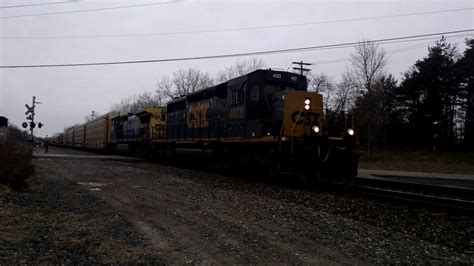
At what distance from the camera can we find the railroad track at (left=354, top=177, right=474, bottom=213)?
10.3 meters

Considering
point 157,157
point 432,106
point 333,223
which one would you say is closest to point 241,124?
point 333,223

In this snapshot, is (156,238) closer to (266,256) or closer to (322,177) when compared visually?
(266,256)

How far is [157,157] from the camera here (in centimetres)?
2848

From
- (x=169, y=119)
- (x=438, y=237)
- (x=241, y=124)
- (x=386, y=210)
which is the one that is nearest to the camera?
(x=438, y=237)

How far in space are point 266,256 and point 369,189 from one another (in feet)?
26.7

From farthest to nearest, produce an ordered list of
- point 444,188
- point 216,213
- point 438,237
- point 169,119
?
1. point 169,119
2. point 444,188
3. point 216,213
4. point 438,237

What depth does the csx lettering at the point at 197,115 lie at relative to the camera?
20409 millimetres

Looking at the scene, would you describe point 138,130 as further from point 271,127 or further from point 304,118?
point 304,118

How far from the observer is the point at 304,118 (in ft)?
46.9

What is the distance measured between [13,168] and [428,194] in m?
11.6

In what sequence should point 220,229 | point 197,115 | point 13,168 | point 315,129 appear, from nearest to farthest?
point 220,229
point 13,168
point 315,129
point 197,115

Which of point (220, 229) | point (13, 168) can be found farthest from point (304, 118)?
point (13, 168)

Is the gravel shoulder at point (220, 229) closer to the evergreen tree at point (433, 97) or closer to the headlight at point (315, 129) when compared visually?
the headlight at point (315, 129)

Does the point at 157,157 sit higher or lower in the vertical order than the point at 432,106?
lower
